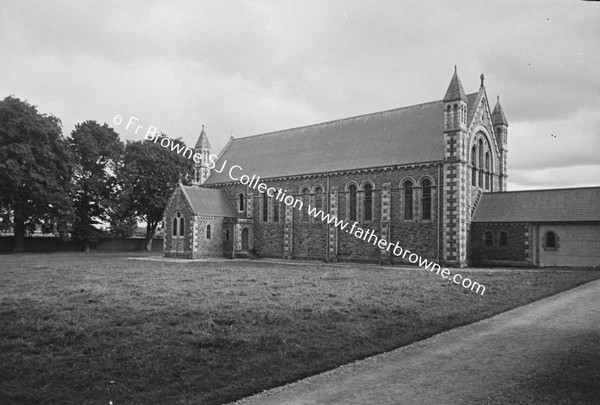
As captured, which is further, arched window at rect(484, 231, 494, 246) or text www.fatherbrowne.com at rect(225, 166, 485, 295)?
arched window at rect(484, 231, 494, 246)

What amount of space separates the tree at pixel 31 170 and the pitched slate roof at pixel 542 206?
126ft

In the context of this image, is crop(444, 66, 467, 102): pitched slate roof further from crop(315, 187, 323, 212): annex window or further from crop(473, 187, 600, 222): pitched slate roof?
crop(315, 187, 323, 212): annex window

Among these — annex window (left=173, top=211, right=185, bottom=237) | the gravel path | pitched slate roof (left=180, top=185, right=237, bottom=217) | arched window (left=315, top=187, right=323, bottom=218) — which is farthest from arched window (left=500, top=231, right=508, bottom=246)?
annex window (left=173, top=211, right=185, bottom=237)

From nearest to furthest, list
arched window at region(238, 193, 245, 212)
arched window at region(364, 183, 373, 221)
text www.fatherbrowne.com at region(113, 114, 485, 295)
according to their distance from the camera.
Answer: text www.fatherbrowne.com at region(113, 114, 485, 295), arched window at region(364, 183, 373, 221), arched window at region(238, 193, 245, 212)

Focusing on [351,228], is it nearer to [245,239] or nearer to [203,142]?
[245,239]

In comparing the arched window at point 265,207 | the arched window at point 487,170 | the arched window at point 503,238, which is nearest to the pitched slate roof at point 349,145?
the arched window at point 265,207

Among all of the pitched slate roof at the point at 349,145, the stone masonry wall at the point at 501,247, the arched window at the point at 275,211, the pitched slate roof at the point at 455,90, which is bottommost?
the stone masonry wall at the point at 501,247

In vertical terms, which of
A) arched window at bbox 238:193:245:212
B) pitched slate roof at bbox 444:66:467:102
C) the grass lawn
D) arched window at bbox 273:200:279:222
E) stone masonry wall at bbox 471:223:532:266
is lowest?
the grass lawn

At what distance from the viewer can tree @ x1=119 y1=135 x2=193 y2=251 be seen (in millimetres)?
55812

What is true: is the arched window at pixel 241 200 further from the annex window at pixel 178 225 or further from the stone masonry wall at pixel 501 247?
the stone masonry wall at pixel 501 247

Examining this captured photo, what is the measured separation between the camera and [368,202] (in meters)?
35.2

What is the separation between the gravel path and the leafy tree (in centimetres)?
4781

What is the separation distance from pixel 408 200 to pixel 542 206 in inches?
338

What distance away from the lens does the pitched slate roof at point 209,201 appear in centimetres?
4141
